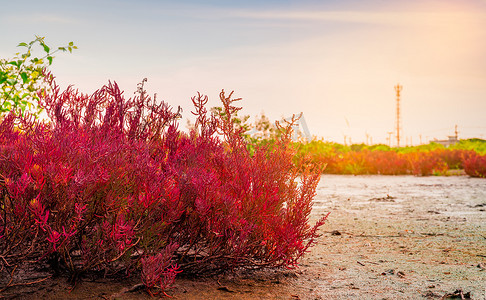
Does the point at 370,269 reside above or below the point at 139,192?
below

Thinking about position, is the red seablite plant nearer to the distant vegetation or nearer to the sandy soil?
the sandy soil

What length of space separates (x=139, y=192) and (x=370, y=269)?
2.57m

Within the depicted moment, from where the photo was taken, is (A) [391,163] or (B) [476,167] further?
(A) [391,163]

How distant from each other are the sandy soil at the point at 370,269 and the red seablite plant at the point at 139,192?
0.58ft

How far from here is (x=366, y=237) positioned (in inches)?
238

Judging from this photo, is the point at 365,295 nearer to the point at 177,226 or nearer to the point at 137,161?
the point at 177,226

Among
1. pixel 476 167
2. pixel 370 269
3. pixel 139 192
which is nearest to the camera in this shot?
pixel 139 192

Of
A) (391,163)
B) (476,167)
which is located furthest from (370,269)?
(391,163)

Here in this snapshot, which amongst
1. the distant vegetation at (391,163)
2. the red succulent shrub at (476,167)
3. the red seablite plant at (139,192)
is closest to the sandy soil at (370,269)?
the red seablite plant at (139,192)

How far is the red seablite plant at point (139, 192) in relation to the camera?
114 inches

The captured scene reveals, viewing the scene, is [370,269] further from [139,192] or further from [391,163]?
[391,163]

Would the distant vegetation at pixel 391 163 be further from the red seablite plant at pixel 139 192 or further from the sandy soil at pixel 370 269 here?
the red seablite plant at pixel 139 192

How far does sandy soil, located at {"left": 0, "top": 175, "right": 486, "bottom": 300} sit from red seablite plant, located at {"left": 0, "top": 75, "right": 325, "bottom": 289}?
6.9 inches

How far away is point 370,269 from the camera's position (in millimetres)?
4434
